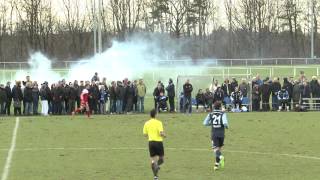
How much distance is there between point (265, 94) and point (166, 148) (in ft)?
53.3

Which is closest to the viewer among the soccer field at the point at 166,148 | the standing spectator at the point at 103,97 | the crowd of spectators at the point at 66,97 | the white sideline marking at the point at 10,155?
the white sideline marking at the point at 10,155

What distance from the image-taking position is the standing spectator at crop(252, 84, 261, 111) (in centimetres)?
3609

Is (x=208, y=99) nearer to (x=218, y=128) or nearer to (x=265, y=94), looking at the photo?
(x=265, y=94)

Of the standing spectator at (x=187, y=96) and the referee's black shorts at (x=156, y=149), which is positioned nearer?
the referee's black shorts at (x=156, y=149)

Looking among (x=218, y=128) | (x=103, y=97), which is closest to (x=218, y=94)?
(x=103, y=97)

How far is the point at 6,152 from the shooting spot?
806 inches

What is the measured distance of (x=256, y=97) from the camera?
3634 cm

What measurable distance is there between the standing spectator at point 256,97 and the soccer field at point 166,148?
364 cm

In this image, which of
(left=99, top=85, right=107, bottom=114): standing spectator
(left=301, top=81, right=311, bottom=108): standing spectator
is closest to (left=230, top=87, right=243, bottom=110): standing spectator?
(left=301, top=81, right=311, bottom=108): standing spectator

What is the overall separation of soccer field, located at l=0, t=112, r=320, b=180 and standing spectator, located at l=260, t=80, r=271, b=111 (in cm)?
356

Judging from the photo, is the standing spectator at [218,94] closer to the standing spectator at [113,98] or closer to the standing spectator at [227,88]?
the standing spectator at [227,88]

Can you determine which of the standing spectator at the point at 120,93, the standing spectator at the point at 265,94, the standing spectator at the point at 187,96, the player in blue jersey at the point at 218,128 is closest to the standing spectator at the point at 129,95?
the standing spectator at the point at 120,93

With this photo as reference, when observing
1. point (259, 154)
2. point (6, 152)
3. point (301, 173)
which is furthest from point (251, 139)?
point (6, 152)

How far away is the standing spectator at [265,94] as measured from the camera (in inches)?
1420
